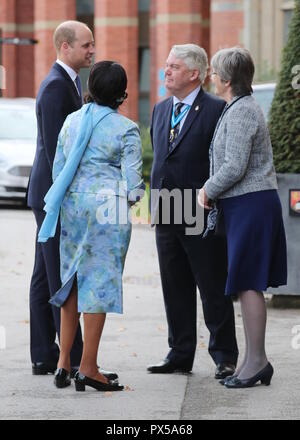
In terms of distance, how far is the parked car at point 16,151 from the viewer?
21953mm

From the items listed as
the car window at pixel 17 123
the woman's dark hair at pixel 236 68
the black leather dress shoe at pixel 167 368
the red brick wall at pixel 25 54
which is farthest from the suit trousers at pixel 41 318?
the red brick wall at pixel 25 54

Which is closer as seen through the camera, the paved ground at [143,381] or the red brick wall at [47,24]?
the paved ground at [143,381]

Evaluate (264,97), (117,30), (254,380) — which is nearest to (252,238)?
(254,380)

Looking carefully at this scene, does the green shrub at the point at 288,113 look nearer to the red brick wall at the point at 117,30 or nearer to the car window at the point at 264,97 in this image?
the car window at the point at 264,97

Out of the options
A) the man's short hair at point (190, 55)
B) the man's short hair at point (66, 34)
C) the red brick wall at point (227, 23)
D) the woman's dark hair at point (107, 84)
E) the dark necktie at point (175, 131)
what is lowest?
the red brick wall at point (227, 23)

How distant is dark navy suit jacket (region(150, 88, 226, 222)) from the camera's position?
24.7ft

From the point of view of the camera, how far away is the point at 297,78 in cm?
1035

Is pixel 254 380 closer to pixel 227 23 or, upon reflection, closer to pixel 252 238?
pixel 252 238

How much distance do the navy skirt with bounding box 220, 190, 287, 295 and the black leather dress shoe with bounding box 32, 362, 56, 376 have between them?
4.03 feet

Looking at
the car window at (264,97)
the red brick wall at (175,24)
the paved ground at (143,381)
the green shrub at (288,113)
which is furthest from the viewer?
the red brick wall at (175,24)

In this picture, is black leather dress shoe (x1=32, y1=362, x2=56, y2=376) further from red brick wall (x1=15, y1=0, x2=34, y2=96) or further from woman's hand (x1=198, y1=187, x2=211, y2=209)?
red brick wall (x1=15, y1=0, x2=34, y2=96)

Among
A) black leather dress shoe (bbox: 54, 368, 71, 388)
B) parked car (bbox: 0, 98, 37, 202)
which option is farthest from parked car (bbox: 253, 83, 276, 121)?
parked car (bbox: 0, 98, 37, 202)

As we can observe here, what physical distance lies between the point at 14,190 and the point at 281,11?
12.9m

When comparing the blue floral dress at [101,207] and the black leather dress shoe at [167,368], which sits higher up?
the blue floral dress at [101,207]
